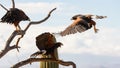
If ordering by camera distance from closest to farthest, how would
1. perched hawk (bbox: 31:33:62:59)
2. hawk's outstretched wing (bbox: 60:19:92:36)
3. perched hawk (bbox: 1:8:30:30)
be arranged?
perched hawk (bbox: 31:33:62:59) → hawk's outstretched wing (bbox: 60:19:92:36) → perched hawk (bbox: 1:8:30:30)

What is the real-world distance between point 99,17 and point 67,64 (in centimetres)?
95

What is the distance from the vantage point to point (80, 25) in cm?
409

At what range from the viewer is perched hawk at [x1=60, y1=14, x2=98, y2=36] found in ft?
12.6

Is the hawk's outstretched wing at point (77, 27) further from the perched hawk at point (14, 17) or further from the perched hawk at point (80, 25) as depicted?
the perched hawk at point (14, 17)

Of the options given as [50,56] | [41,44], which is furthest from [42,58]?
[41,44]

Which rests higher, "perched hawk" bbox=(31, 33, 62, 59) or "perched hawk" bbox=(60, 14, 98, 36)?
"perched hawk" bbox=(60, 14, 98, 36)

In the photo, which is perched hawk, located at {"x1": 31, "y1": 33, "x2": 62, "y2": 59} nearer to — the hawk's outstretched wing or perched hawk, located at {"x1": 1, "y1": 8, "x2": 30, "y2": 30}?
the hawk's outstretched wing

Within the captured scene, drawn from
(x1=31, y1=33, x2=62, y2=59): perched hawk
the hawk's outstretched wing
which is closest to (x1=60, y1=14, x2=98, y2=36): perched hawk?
the hawk's outstretched wing

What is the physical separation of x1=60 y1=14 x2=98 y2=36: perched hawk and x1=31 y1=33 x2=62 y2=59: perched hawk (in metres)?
0.18

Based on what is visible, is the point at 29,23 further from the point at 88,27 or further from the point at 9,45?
Answer: the point at 88,27

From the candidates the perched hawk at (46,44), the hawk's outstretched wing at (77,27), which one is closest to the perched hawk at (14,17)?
the perched hawk at (46,44)

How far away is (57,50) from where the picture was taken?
405cm

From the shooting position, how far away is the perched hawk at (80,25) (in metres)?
3.83

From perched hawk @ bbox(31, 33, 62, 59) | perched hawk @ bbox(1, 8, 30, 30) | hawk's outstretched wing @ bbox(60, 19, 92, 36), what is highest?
perched hawk @ bbox(1, 8, 30, 30)
